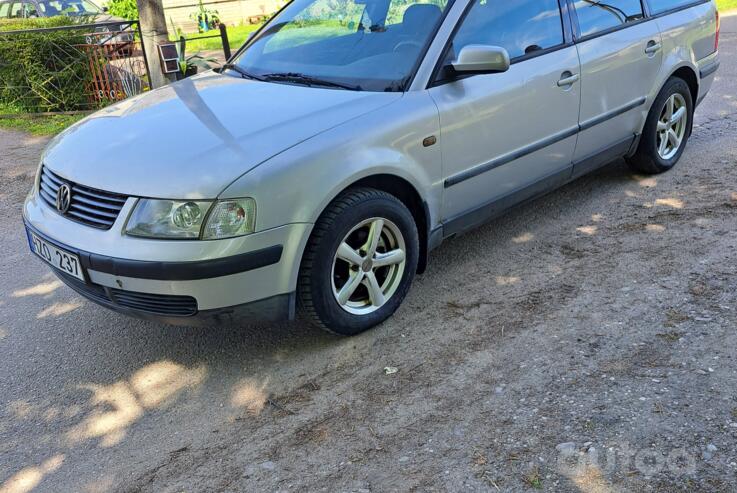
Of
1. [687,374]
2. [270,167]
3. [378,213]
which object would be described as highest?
[270,167]

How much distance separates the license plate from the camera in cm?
322

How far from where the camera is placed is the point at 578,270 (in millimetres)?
4207

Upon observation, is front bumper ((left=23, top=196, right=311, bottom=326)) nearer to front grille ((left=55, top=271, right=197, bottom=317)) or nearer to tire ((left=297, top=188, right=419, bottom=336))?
front grille ((left=55, top=271, right=197, bottom=317))

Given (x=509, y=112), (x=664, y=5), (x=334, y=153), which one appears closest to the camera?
(x=334, y=153)

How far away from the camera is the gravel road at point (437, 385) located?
2723 mm

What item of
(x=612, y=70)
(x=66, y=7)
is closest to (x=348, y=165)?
(x=612, y=70)

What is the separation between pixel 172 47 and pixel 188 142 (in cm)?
362

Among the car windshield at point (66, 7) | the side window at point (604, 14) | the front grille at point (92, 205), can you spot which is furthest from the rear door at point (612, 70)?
the car windshield at point (66, 7)

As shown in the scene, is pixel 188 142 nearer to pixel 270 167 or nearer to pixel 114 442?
pixel 270 167

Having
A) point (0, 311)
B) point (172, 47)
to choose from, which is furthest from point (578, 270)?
point (172, 47)

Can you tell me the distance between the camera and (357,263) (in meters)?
3.53

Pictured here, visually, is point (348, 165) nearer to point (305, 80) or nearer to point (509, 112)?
point (305, 80)

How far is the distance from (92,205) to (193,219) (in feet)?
1.78

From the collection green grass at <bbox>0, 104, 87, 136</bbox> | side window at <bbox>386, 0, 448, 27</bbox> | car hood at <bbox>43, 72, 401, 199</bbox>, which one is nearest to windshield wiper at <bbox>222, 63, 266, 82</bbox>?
car hood at <bbox>43, 72, 401, 199</bbox>
